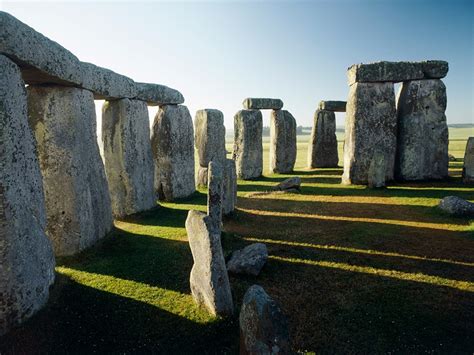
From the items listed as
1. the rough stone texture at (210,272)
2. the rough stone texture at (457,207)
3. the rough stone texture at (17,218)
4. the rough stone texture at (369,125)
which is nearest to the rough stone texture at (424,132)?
the rough stone texture at (369,125)

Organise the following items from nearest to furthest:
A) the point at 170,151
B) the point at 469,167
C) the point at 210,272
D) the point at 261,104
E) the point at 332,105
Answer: the point at 210,272
the point at 170,151
the point at 469,167
the point at 261,104
the point at 332,105

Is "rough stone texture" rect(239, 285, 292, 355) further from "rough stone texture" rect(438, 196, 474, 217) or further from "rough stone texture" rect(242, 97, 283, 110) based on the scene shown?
"rough stone texture" rect(242, 97, 283, 110)

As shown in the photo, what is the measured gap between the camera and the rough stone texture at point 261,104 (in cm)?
1720

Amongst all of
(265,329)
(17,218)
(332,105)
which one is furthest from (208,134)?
(265,329)

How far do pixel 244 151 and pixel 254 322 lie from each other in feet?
44.6

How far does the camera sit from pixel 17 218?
14.2 feet

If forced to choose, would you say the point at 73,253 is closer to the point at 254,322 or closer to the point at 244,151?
the point at 254,322

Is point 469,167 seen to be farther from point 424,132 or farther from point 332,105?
point 332,105

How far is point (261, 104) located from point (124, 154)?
9.52 metres

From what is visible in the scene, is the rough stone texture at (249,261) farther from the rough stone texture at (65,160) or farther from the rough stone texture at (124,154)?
the rough stone texture at (124,154)

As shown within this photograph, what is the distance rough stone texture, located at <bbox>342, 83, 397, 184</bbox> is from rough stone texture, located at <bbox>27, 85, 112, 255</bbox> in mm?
9937

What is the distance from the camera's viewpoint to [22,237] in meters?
4.39

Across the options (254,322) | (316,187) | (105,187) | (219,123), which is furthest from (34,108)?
(316,187)

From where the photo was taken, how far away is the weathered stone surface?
564 inches
